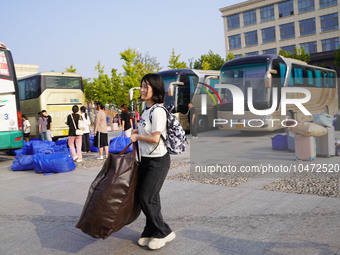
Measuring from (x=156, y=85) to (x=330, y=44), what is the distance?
49.6 meters

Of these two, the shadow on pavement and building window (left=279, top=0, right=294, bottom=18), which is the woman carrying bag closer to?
the shadow on pavement

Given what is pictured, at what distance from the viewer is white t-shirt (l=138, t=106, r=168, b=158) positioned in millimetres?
3266

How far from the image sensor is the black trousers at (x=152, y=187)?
3.29 meters

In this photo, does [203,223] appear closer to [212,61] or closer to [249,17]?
[212,61]

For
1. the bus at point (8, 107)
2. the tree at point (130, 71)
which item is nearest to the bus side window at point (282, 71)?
the bus at point (8, 107)

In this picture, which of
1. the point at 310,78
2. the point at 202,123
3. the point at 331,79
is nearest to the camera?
the point at 310,78

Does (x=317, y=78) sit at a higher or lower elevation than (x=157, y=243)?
higher

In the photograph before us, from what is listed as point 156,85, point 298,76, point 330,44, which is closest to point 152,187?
point 156,85

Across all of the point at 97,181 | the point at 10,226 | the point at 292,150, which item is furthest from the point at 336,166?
the point at 10,226

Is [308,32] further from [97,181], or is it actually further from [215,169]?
[97,181]

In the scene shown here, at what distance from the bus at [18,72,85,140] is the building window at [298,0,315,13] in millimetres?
40867

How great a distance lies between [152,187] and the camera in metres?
3.29

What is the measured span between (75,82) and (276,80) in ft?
34.1

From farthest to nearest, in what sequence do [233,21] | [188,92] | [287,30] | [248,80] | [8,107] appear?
[233,21]
[287,30]
[188,92]
[248,80]
[8,107]
